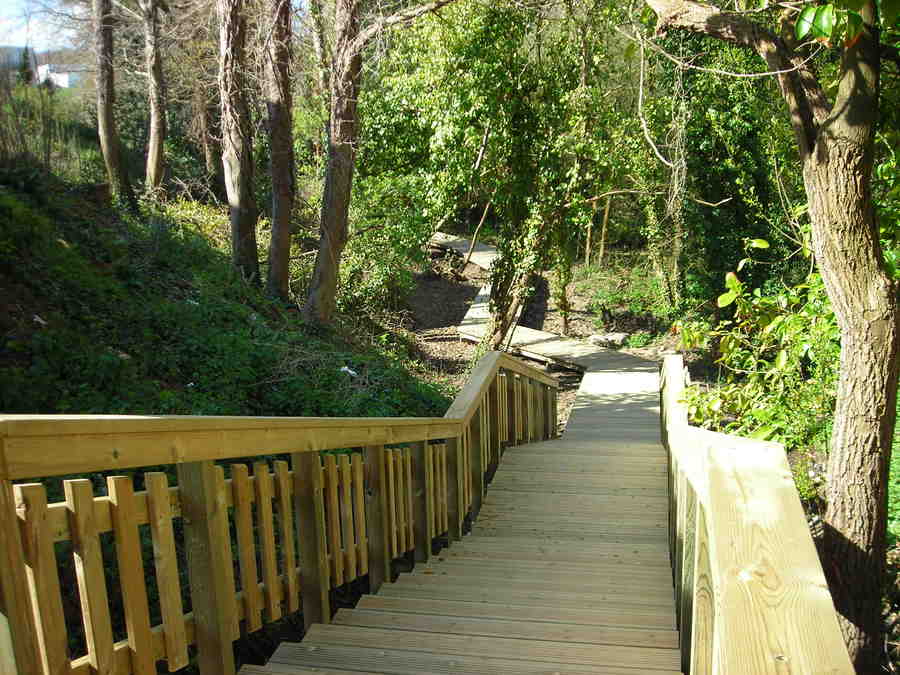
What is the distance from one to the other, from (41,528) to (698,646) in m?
1.60

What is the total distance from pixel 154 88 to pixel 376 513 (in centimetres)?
1402

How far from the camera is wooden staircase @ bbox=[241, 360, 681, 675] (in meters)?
2.79

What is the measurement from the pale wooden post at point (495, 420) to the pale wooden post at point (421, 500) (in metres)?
2.35

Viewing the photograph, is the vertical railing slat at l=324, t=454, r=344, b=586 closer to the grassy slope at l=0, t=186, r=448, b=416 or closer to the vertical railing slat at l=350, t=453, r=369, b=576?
the vertical railing slat at l=350, t=453, r=369, b=576

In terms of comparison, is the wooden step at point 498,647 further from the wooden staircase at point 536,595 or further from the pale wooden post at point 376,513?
the pale wooden post at point 376,513

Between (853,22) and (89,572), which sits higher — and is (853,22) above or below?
above

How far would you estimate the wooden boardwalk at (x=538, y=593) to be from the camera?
9.16 ft

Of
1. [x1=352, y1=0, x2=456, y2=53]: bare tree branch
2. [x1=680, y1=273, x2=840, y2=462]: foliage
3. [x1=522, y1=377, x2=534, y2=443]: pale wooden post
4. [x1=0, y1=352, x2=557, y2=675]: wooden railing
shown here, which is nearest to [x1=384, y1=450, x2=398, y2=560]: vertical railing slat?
[x1=0, y1=352, x2=557, y2=675]: wooden railing

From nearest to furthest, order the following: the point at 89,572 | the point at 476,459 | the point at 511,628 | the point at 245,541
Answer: the point at 89,572 → the point at 245,541 → the point at 511,628 → the point at 476,459

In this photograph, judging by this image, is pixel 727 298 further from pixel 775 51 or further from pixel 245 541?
pixel 245 541

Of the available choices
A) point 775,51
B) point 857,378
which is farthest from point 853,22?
point 857,378

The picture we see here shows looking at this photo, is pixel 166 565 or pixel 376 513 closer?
pixel 166 565

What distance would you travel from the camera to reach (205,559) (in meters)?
2.48

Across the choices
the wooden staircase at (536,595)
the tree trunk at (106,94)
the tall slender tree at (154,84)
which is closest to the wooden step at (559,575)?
the wooden staircase at (536,595)
